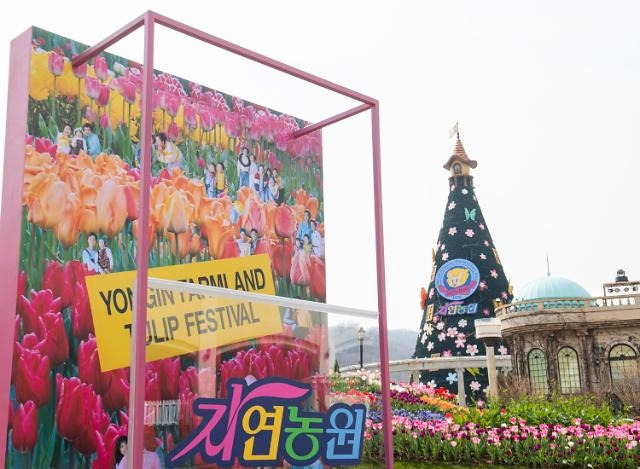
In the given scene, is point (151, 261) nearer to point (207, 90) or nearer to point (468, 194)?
point (207, 90)

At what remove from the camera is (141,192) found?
3514 mm

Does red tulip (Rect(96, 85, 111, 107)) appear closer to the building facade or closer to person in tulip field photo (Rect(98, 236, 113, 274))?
person in tulip field photo (Rect(98, 236, 113, 274))

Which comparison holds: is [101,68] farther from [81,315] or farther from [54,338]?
[54,338]

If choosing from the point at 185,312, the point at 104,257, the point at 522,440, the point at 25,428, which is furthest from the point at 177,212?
the point at 522,440

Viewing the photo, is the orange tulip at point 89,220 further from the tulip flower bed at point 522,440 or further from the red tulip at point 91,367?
the tulip flower bed at point 522,440

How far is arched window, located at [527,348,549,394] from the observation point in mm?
23000

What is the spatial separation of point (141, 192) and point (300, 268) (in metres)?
2.42

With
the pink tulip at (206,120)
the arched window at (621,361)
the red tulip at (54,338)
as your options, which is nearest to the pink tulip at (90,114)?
the pink tulip at (206,120)

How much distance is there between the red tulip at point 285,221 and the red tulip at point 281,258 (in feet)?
0.25

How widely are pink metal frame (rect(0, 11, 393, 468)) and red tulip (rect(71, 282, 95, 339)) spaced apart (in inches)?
16.5

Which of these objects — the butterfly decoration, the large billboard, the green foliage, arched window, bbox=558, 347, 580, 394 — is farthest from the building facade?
the large billboard

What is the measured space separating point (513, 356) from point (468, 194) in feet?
18.8

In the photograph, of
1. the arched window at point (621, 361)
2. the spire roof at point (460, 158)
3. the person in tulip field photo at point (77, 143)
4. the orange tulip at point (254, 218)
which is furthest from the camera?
the spire roof at point (460, 158)

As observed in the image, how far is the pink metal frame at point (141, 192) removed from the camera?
11.1 feet
